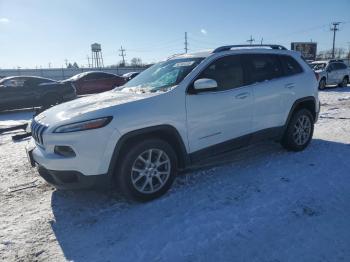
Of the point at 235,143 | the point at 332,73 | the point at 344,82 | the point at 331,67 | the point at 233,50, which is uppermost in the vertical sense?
the point at 233,50

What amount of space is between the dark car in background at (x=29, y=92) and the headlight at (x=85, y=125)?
1001 centimetres

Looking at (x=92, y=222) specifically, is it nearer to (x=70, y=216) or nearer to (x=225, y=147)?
(x=70, y=216)

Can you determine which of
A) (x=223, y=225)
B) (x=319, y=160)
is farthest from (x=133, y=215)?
(x=319, y=160)

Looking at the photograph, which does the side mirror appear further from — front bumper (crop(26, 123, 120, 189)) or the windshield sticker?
front bumper (crop(26, 123, 120, 189))

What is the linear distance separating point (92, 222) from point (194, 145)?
154 centimetres

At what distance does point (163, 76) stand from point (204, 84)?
0.81 metres

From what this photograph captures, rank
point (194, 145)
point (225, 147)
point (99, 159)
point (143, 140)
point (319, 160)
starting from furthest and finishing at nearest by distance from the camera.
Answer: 1. point (319, 160)
2. point (225, 147)
3. point (194, 145)
4. point (143, 140)
5. point (99, 159)

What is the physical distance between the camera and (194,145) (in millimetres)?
4090

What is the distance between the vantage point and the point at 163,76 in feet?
14.9

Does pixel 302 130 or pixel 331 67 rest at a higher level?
pixel 331 67

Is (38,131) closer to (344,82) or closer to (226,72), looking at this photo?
(226,72)

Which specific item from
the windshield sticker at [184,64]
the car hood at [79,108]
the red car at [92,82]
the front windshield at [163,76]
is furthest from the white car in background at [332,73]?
the car hood at [79,108]

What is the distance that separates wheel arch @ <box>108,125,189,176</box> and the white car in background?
1595 cm

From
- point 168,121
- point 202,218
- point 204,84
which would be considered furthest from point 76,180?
point 204,84
